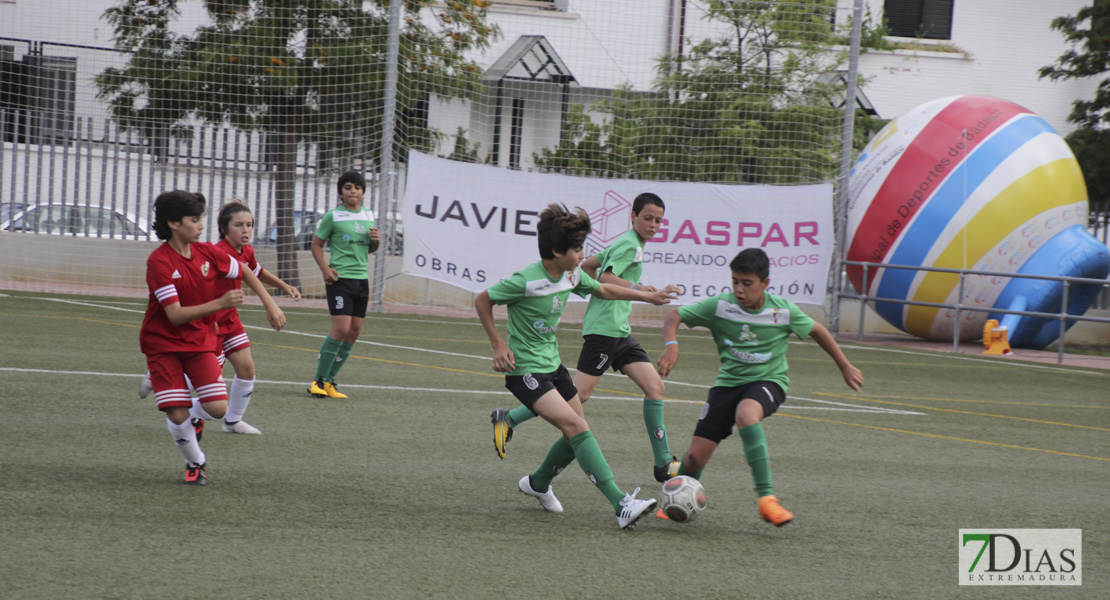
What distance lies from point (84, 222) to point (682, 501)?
1503 centimetres

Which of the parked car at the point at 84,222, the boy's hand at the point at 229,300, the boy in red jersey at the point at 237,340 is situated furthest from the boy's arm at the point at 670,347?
the parked car at the point at 84,222

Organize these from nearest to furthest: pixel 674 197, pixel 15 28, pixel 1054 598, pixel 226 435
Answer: pixel 1054 598, pixel 226 435, pixel 674 197, pixel 15 28

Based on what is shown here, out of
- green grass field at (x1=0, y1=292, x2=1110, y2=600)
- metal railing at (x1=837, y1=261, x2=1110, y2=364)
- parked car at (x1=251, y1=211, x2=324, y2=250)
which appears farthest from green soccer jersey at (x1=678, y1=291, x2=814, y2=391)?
parked car at (x1=251, y1=211, x2=324, y2=250)

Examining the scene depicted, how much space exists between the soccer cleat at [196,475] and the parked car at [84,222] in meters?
12.9

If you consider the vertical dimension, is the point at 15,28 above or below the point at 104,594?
above

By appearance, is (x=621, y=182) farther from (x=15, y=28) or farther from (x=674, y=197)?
(x=15, y=28)

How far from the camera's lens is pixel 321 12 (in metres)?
17.6

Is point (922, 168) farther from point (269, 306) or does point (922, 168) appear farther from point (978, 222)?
point (269, 306)

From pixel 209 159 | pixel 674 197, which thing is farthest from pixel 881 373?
pixel 209 159

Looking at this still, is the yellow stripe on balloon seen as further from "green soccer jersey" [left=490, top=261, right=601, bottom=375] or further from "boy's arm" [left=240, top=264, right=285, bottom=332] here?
"boy's arm" [left=240, top=264, right=285, bottom=332]

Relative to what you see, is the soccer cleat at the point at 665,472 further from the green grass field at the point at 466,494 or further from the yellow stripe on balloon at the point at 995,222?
the yellow stripe on balloon at the point at 995,222

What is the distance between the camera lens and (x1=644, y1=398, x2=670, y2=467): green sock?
636cm

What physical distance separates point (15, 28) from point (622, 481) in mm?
17193

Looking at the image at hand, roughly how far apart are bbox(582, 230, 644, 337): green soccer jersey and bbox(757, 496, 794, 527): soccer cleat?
183 centimetres
